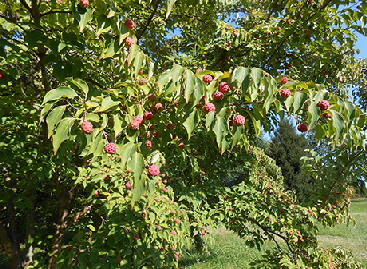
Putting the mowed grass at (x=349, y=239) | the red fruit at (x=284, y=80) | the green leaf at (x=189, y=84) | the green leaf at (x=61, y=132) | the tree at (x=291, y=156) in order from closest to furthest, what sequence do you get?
the green leaf at (x=61, y=132), the green leaf at (x=189, y=84), the red fruit at (x=284, y=80), the mowed grass at (x=349, y=239), the tree at (x=291, y=156)

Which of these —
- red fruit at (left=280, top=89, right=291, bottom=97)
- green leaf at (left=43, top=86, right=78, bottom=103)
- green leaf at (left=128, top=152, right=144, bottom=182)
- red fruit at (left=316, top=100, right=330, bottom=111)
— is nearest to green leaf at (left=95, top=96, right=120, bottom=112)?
green leaf at (left=43, top=86, right=78, bottom=103)

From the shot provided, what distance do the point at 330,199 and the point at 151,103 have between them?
9.40 feet

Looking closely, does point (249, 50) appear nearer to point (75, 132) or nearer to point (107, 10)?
point (107, 10)

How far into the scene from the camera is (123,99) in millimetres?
1152

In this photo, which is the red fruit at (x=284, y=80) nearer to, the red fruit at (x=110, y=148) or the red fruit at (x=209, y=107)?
the red fruit at (x=209, y=107)

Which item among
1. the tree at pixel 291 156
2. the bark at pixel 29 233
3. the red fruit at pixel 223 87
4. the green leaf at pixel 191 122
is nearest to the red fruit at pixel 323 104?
the red fruit at pixel 223 87

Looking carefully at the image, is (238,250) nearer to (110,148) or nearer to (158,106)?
(158,106)

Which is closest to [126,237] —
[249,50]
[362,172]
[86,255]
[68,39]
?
[86,255]

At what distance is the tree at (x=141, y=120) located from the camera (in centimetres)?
111

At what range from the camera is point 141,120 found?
114cm

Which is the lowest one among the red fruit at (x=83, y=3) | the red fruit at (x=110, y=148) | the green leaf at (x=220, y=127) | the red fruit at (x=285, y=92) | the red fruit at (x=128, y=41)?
the red fruit at (x=110, y=148)

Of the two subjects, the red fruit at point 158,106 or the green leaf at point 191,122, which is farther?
the red fruit at point 158,106

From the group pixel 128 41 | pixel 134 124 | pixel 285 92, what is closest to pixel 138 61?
pixel 128 41

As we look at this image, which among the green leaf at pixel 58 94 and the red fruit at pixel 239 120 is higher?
the green leaf at pixel 58 94
